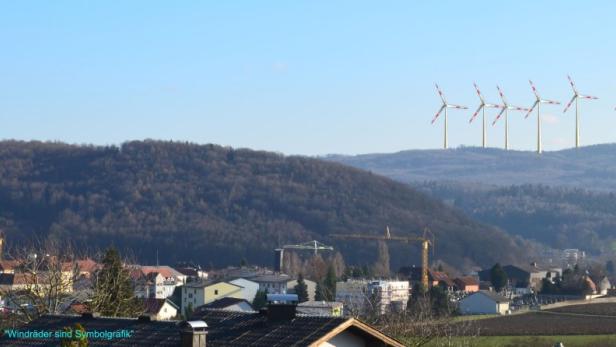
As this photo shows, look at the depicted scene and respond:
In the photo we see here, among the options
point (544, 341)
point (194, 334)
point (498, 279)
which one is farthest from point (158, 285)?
point (194, 334)

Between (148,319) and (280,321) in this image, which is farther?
(148,319)

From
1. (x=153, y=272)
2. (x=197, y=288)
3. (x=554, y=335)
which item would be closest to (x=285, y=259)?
(x=153, y=272)

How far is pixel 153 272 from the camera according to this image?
489 ft

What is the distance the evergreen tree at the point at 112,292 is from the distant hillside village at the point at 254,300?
0.08m

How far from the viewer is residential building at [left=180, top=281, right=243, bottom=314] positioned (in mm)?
122438

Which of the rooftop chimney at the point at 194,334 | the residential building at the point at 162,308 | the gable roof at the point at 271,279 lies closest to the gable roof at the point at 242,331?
the rooftop chimney at the point at 194,334

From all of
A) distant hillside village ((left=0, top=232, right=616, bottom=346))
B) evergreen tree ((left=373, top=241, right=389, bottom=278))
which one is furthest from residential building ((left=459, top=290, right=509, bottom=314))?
evergreen tree ((left=373, top=241, right=389, bottom=278))

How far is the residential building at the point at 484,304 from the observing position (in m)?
117

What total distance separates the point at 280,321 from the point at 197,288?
97.0m

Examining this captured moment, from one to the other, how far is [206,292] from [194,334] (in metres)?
98.2

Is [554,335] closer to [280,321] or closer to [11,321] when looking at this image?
[11,321]

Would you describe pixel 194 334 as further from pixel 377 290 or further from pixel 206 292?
pixel 206 292

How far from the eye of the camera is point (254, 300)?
110m

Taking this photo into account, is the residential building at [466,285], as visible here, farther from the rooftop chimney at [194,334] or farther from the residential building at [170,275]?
the rooftop chimney at [194,334]
